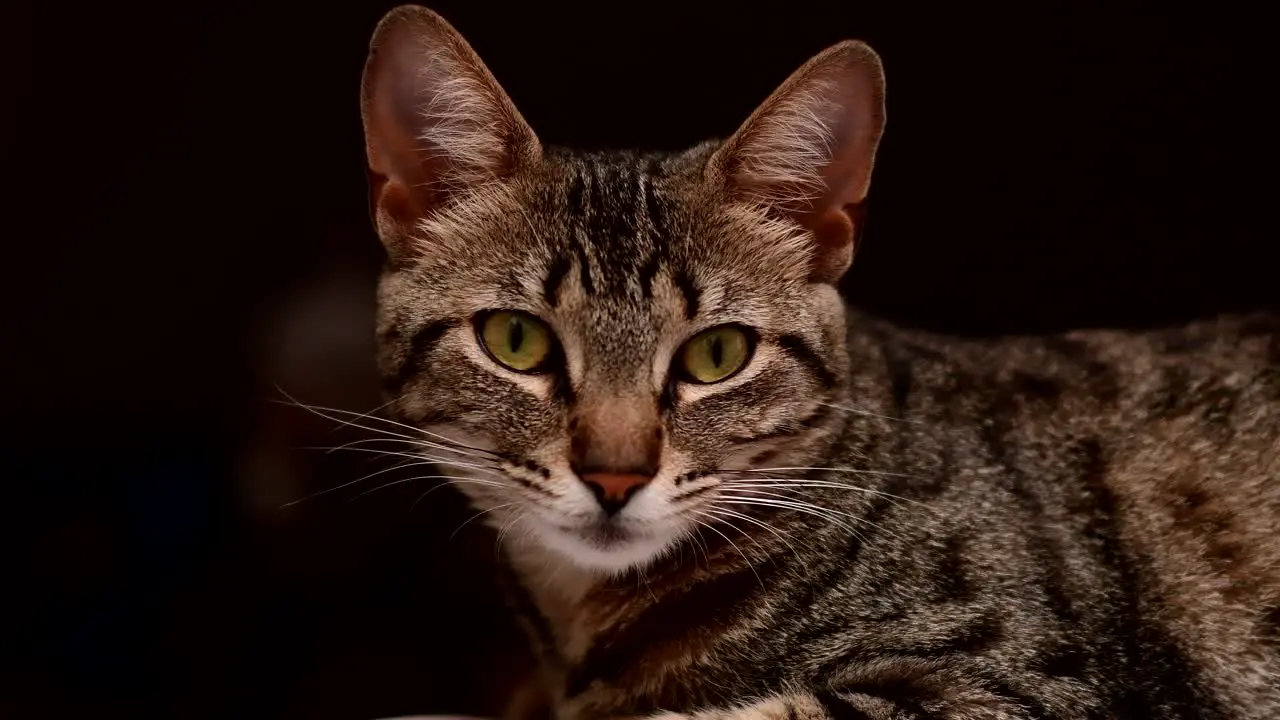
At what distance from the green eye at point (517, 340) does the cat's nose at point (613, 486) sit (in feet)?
0.56

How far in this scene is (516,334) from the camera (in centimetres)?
124

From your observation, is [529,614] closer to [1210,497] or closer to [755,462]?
[755,462]

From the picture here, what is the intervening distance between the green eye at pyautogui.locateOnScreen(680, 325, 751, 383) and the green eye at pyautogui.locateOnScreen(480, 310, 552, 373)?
0.16 meters

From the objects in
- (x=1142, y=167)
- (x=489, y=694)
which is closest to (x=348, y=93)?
(x=489, y=694)

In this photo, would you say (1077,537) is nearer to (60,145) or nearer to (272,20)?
(272,20)

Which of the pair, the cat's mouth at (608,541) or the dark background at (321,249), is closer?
the cat's mouth at (608,541)

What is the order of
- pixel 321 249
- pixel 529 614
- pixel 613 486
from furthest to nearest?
pixel 321 249 < pixel 529 614 < pixel 613 486

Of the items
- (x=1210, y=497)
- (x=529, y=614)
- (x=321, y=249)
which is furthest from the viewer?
(x=321, y=249)

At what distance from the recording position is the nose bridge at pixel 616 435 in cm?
112

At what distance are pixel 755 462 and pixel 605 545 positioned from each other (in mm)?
206

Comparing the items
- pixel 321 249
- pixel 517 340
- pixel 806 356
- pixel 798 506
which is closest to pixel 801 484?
pixel 798 506

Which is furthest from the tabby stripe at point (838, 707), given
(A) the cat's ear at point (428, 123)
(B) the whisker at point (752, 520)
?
(A) the cat's ear at point (428, 123)

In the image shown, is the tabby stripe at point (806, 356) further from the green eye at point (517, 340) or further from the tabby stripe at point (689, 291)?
the green eye at point (517, 340)

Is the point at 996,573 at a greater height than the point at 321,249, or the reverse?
the point at 321,249
